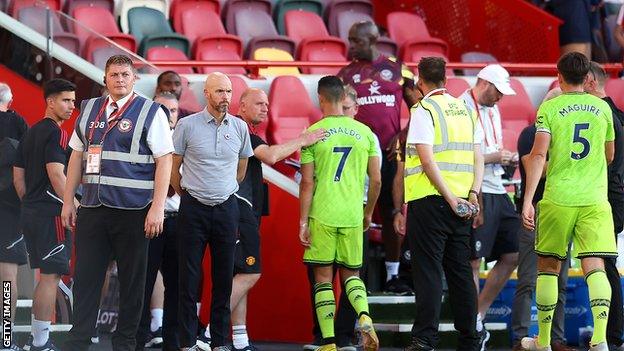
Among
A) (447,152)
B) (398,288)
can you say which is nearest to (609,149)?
(447,152)

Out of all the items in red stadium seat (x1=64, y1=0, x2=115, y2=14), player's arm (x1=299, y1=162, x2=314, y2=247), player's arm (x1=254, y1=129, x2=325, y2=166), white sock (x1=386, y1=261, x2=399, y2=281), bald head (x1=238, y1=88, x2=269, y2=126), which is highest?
red stadium seat (x1=64, y1=0, x2=115, y2=14)

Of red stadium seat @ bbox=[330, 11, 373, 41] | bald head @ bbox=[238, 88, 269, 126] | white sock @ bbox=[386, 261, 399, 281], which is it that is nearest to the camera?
bald head @ bbox=[238, 88, 269, 126]

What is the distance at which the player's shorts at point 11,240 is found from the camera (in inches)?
381

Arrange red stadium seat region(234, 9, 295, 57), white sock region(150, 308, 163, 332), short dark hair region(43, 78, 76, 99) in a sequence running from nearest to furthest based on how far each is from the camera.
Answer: short dark hair region(43, 78, 76, 99) → white sock region(150, 308, 163, 332) → red stadium seat region(234, 9, 295, 57)

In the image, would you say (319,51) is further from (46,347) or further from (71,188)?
(71,188)

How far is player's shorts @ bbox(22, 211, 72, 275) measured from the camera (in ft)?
31.6

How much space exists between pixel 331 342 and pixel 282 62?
3826mm

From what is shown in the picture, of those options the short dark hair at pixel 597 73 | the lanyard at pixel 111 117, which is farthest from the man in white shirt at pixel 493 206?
the lanyard at pixel 111 117

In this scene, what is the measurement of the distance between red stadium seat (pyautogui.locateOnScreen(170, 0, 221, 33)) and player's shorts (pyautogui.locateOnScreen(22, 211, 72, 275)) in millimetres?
5622

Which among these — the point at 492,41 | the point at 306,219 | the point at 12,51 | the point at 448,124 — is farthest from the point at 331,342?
the point at 492,41

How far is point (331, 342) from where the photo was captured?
982 centimetres

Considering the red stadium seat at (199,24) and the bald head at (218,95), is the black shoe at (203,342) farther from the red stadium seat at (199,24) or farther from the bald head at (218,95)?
the red stadium seat at (199,24)

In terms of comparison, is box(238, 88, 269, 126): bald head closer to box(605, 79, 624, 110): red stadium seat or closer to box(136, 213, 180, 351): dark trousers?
box(136, 213, 180, 351): dark trousers

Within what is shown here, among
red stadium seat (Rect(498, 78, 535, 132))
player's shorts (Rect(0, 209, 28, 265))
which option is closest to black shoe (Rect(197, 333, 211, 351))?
player's shorts (Rect(0, 209, 28, 265))
